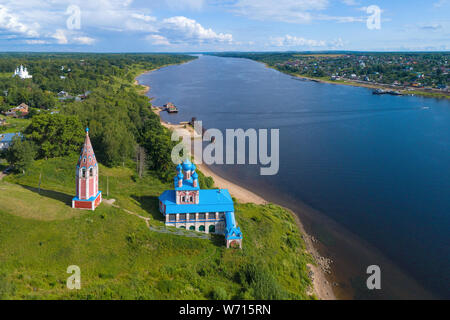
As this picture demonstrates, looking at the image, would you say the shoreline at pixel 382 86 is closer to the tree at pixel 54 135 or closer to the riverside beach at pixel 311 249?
the riverside beach at pixel 311 249

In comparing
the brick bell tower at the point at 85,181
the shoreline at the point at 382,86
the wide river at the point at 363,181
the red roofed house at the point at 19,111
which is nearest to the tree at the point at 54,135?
the brick bell tower at the point at 85,181

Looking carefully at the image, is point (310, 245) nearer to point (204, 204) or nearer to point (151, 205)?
point (204, 204)

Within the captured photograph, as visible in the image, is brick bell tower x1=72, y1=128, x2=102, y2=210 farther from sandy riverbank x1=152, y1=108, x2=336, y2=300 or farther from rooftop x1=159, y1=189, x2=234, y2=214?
sandy riverbank x1=152, y1=108, x2=336, y2=300

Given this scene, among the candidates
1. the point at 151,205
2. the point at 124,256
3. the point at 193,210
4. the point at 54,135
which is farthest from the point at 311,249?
the point at 54,135

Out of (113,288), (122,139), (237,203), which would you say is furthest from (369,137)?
(113,288)

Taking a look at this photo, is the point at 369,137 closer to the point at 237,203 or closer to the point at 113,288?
the point at 237,203
